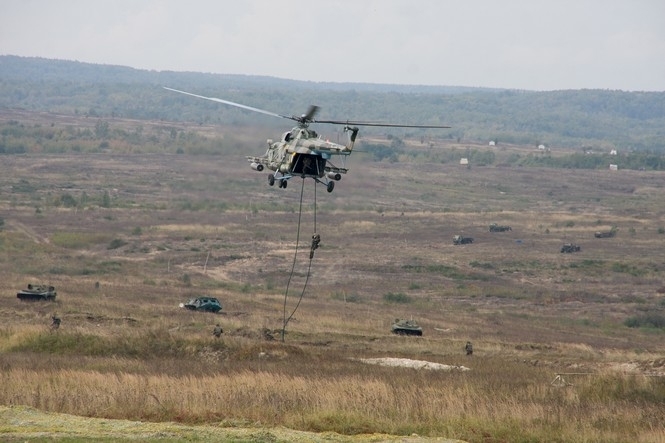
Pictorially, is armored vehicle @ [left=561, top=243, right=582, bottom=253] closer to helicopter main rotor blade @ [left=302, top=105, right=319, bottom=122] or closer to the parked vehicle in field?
the parked vehicle in field

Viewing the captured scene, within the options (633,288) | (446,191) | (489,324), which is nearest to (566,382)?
(489,324)

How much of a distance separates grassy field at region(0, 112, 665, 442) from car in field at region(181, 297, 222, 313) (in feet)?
3.42

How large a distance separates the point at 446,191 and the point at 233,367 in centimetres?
11055

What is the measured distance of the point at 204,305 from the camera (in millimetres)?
54562

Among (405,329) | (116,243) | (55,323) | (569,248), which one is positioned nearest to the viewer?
(55,323)

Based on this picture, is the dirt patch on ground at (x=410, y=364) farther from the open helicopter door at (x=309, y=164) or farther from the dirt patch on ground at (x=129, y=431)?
the dirt patch on ground at (x=129, y=431)

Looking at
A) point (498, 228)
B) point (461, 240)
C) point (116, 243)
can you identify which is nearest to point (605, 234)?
point (498, 228)

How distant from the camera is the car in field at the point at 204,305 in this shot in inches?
2143

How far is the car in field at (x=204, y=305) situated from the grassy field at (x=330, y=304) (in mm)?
1042

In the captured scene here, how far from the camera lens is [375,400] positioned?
92.8 ft

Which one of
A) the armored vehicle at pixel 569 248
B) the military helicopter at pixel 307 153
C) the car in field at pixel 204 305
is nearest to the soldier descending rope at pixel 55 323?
the car in field at pixel 204 305

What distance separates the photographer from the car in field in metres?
54.4

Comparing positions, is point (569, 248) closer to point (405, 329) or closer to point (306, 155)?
point (405, 329)

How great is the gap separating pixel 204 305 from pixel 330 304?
10.4 m
